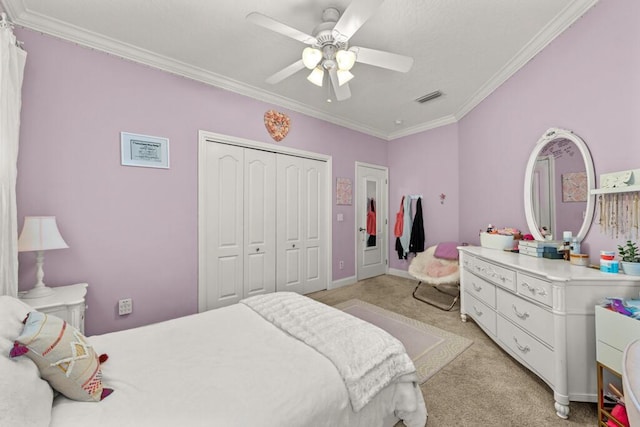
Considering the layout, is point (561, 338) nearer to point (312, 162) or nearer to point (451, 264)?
point (451, 264)

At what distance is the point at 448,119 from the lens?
403 centimetres

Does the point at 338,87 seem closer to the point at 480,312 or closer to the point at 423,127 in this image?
the point at 480,312

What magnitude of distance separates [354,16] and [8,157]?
7.86 feet

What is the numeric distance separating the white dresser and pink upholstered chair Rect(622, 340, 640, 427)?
1.26m

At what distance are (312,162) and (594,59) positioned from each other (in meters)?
2.87

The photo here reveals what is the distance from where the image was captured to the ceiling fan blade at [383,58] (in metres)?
1.89

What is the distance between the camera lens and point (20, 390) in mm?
783

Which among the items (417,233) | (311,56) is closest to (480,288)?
(417,233)

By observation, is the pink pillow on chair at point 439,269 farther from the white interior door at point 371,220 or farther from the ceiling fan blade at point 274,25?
the ceiling fan blade at point 274,25

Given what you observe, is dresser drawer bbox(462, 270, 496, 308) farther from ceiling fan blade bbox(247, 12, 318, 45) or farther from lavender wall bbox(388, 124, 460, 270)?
ceiling fan blade bbox(247, 12, 318, 45)

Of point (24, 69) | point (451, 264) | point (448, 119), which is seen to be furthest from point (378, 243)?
point (24, 69)

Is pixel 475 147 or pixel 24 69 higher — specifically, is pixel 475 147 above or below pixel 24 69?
below

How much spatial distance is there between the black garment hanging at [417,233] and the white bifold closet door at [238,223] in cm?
237

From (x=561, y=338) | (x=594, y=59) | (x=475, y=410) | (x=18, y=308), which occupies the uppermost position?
(x=594, y=59)
